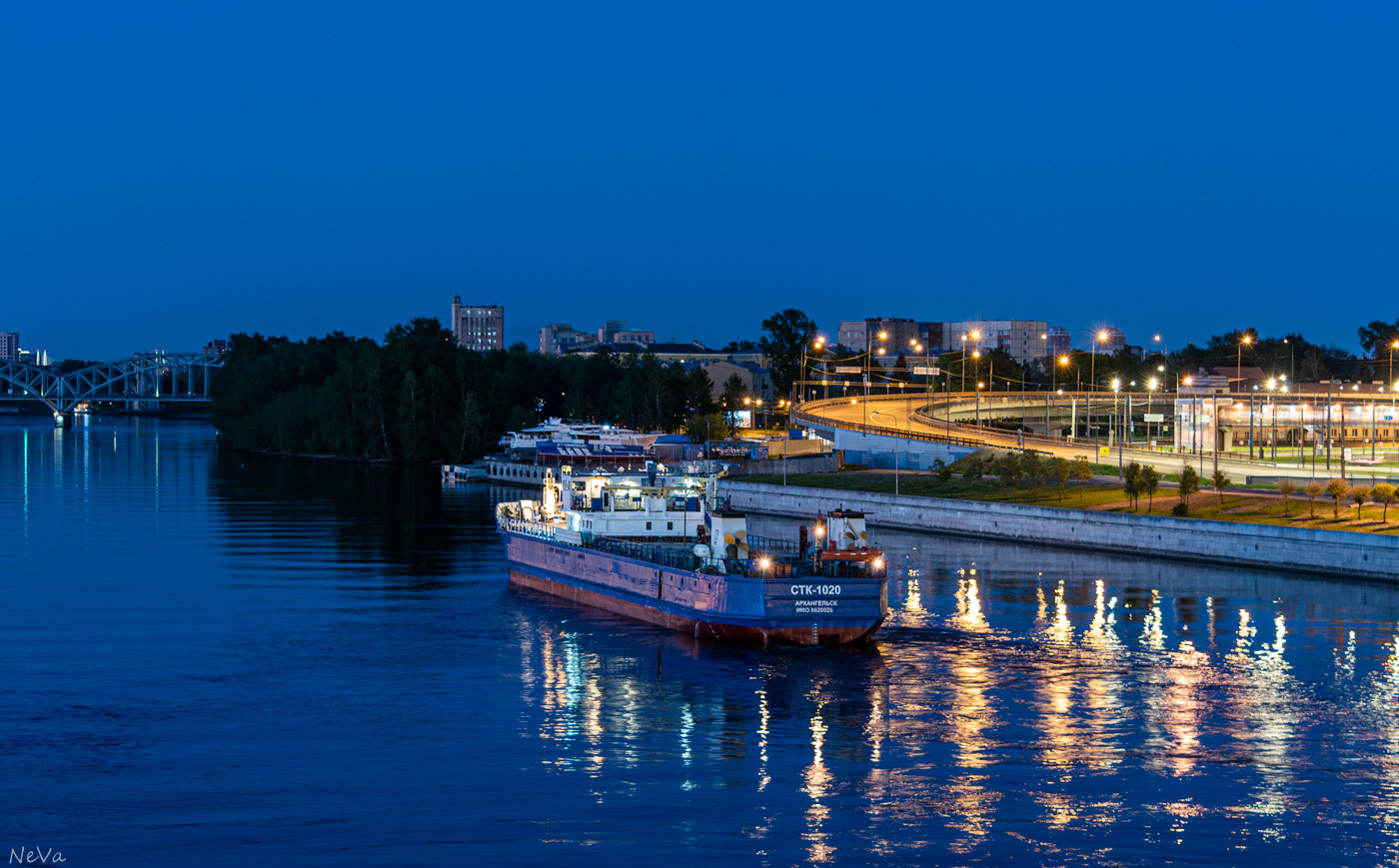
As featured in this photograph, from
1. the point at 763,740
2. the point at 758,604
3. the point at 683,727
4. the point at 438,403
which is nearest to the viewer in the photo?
the point at 763,740

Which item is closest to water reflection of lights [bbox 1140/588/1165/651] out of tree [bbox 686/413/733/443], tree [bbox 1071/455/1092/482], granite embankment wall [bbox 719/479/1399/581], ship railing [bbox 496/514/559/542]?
granite embankment wall [bbox 719/479/1399/581]

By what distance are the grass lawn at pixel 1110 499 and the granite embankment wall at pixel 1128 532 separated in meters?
1.68

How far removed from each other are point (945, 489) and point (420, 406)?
8379cm

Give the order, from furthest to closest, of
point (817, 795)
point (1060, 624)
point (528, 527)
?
point (528, 527), point (1060, 624), point (817, 795)

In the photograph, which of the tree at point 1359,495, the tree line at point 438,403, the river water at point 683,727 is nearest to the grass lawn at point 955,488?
the tree at point 1359,495

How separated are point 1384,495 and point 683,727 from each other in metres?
44.6

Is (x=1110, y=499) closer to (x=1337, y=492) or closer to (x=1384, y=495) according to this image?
(x=1337, y=492)

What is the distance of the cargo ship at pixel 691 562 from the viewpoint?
42.0 metres

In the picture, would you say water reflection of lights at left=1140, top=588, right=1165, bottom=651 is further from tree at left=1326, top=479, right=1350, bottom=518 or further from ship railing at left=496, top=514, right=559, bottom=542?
ship railing at left=496, top=514, right=559, bottom=542

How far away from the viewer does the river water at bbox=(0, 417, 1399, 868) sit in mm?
25312

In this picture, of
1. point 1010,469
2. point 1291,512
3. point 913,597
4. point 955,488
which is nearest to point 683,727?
point 913,597

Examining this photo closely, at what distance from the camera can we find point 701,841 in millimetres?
25062

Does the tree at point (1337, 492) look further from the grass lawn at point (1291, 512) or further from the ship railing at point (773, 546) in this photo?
→ the ship railing at point (773, 546)

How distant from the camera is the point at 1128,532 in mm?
68625
